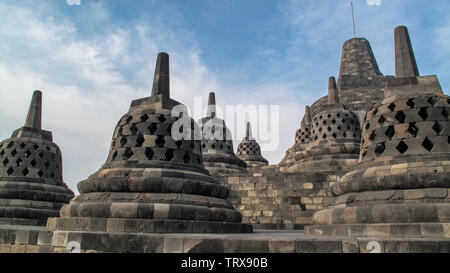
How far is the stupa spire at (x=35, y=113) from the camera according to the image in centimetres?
1047

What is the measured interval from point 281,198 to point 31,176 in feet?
24.5

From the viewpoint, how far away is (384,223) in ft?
15.7

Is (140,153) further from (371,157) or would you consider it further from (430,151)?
(430,151)

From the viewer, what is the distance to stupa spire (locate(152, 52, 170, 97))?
7.24 meters

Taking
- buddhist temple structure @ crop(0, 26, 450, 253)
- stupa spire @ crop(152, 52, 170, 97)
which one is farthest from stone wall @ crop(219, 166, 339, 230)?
stupa spire @ crop(152, 52, 170, 97)

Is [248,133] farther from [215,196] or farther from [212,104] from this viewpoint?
[215,196]

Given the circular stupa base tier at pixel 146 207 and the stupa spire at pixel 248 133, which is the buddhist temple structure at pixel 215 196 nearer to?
the circular stupa base tier at pixel 146 207

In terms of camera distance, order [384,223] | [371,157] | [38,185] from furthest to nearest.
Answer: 1. [38,185]
2. [371,157]
3. [384,223]

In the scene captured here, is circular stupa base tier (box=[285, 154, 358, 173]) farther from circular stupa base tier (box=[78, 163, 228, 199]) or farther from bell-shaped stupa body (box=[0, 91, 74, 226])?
bell-shaped stupa body (box=[0, 91, 74, 226])

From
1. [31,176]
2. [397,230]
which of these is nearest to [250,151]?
[31,176]

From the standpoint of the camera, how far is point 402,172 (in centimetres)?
524
